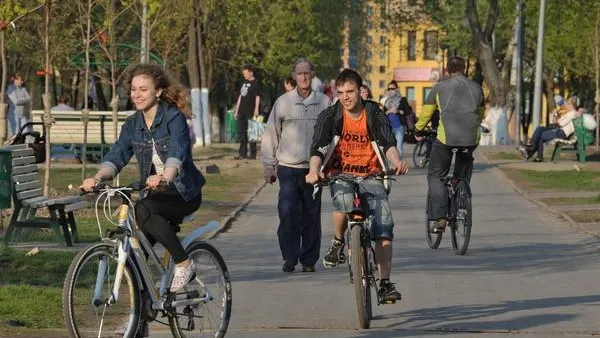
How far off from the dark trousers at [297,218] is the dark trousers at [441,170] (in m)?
2.33

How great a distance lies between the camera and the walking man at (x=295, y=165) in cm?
1380

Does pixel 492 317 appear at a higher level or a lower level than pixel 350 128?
lower

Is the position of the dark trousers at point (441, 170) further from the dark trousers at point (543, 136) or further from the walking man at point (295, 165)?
the dark trousers at point (543, 136)

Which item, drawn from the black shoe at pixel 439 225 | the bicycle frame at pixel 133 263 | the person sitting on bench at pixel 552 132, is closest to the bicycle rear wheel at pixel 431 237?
the black shoe at pixel 439 225

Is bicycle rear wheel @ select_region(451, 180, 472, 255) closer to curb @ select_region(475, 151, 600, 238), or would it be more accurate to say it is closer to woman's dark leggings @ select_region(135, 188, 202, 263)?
curb @ select_region(475, 151, 600, 238)

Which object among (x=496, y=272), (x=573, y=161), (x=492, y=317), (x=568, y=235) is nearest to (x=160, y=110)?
(x=492, y=317)

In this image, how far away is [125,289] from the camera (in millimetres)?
8773

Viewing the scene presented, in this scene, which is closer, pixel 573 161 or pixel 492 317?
pixel 492 317

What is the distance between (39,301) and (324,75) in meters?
74.7

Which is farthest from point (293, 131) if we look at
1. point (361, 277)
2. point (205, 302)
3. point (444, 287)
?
point (205, 302)

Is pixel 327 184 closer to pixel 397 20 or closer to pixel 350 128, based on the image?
pixel 350 128

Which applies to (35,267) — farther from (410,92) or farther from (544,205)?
(410,92)

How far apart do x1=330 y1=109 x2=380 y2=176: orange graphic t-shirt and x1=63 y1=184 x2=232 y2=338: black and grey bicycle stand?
2.00 meters

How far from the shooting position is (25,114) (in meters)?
40.2
